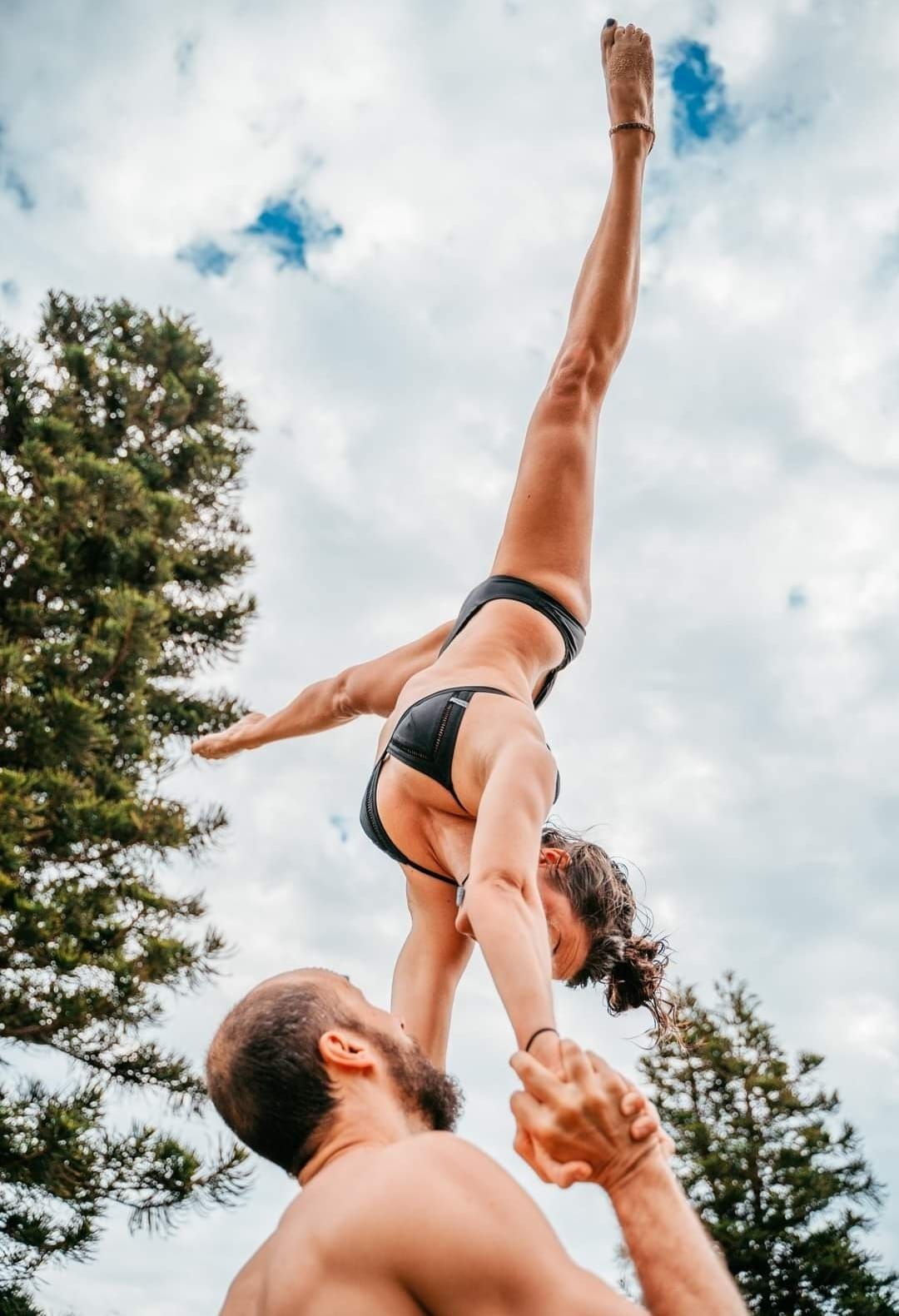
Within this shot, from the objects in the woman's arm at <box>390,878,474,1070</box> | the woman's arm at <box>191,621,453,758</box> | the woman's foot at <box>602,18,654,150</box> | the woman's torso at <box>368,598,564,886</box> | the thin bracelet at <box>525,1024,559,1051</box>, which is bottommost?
the thin bracelet at <box>525,1024,559,1051</box>

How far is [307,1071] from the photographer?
189 centimetres

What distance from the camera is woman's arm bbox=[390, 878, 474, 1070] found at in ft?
9.91

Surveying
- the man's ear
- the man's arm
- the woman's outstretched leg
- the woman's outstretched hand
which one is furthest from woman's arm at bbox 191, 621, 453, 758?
the man's arm

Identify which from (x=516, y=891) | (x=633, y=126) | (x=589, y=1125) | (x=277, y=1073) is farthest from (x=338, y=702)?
(x=589, y=1125)

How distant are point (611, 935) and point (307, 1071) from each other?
147 centimetres

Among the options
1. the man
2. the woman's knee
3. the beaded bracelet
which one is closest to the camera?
the man

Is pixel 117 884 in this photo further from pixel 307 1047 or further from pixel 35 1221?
pixel 307 1047

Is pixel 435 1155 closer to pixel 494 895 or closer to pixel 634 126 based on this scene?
pixel 494 895

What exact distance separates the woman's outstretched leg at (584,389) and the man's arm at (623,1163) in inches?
63.8

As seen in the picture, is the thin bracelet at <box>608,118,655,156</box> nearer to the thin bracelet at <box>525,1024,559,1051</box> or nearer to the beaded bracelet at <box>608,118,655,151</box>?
the beaded bracelet at <box>608,118,655,151</box>

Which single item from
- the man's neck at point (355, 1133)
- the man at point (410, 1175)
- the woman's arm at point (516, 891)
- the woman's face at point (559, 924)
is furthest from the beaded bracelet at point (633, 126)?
the man's neck at point (355, 1133)

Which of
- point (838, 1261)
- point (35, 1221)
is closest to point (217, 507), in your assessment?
point (35, 1221)

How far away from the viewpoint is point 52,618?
9039 mm

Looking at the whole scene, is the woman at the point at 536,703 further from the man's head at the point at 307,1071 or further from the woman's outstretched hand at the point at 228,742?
the woman's outstretched hand at the point at 228,742
